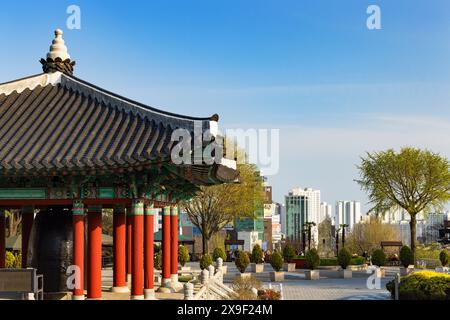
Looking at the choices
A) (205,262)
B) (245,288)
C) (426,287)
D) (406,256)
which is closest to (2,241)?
(245,288)

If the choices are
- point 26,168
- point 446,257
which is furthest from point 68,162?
point 446,257

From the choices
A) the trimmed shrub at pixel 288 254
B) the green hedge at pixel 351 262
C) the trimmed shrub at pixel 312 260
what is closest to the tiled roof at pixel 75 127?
the trimmed shrub at pixel 312 260

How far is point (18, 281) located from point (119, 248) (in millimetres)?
5823

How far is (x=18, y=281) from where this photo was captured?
23.4 m

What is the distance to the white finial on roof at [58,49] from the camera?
95.9ft

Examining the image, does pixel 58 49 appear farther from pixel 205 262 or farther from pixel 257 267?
pixel 257 267

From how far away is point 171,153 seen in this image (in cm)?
2239

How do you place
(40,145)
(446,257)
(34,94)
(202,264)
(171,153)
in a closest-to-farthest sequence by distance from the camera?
(171,153)
(40,145)
(34,94)
(202,264)
(446,257)

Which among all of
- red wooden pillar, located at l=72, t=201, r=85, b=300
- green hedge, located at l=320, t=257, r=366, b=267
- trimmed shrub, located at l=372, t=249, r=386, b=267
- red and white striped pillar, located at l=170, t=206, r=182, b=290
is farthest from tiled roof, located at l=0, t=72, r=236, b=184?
green hedge, located at l=320, t=257, r=366, b=267

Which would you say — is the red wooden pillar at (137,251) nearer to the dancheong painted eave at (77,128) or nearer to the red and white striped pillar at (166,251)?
the dancheong painted eave at (77,128)
